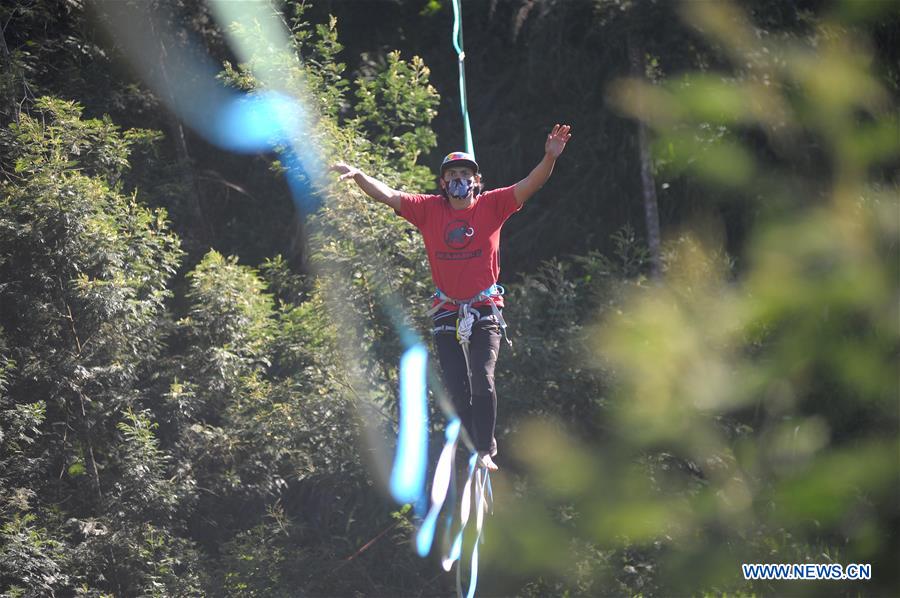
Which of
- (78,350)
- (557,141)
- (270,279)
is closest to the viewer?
(557,141)

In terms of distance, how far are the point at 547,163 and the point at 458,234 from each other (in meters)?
0.67

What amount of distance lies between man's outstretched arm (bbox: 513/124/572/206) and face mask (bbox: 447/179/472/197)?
0.75 feet

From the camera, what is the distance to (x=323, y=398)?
11086 millimetres

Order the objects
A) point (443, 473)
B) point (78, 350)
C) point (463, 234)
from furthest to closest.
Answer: point (78, 350) → point (443, 473) → point (463, 234)

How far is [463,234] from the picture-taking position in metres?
5.93

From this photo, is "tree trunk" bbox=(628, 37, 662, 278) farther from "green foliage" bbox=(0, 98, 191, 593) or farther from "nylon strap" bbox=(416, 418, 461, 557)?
"green foliage" bbox=(0, 98, 191, 593)

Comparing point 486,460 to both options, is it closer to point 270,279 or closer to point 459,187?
point 459,187

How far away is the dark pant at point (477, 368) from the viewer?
20.4 feet

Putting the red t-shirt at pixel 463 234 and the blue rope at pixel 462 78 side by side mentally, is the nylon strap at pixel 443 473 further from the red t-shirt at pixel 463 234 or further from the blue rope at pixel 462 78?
the blue rope at pixel 462 78

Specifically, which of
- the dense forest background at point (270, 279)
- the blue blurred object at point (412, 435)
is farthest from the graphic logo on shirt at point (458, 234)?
the blue blurred object at point (412, 435)

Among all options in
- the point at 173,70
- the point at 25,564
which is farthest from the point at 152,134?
the point at 25,564

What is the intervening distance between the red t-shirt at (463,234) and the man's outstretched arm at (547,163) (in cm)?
11

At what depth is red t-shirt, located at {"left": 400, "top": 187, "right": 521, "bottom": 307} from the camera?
594cm

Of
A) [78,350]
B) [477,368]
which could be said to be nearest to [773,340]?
[477,368]
